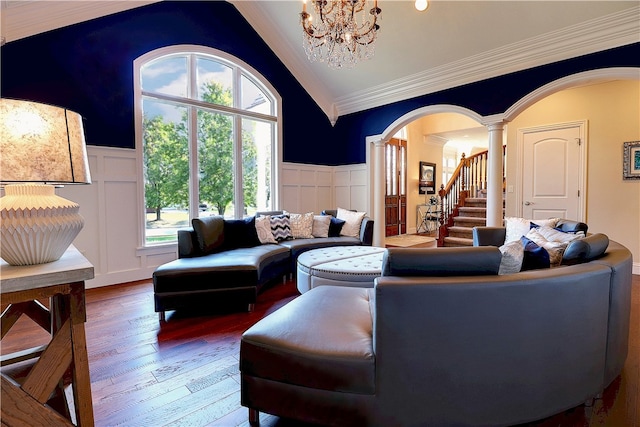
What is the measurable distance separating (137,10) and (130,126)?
1.53 m

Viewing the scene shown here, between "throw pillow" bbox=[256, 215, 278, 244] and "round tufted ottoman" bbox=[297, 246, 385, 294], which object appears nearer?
"round tufted ottoman" bbox=[297, 246, 385, 294]

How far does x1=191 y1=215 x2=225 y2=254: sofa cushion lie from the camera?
11.4 ft

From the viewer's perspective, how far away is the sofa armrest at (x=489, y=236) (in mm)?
3199

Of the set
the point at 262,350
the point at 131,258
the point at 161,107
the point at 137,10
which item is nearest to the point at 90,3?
the point at 137,10

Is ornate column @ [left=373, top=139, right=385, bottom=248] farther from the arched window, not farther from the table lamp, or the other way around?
the table lamp

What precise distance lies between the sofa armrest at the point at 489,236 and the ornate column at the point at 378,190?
289 centimetres

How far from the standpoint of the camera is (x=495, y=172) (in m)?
4.50

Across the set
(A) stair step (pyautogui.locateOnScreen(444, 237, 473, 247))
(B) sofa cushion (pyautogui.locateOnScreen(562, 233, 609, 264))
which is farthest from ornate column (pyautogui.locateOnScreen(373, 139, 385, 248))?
(B) sofa cushion (pyautogui.locateOnScreen(562, 233, 609, 264))

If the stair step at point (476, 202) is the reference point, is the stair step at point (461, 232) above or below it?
below

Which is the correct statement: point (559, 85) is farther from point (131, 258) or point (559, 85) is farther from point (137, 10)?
point (131, 258)

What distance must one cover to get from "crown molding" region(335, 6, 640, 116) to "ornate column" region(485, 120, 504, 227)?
2.63 ft

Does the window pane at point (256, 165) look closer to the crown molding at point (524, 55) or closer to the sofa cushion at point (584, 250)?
the crown molding at point (524, 55)

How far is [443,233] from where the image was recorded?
239 inches

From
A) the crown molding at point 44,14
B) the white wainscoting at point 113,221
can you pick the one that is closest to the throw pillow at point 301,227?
the white wainscoting at point 113,221
